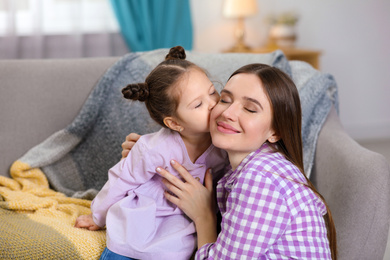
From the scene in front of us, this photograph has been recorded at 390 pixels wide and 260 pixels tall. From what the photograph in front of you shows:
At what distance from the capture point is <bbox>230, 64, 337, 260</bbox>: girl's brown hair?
1.20 meters

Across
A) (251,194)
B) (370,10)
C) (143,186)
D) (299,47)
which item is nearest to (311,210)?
(251,194)

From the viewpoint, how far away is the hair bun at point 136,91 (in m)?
1.27

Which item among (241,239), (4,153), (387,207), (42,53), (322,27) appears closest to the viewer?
(241,239)

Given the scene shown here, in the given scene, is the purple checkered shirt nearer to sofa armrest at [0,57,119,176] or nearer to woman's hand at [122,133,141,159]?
woman's hand at [122,133,141,159]

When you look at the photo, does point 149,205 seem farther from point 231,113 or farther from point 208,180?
point 231,113

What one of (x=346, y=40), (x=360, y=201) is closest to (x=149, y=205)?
(x=360, y=201)

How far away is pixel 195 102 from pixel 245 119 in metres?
0.18

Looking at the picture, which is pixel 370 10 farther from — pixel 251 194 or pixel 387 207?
pixel 251 194

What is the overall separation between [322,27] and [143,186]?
316cm

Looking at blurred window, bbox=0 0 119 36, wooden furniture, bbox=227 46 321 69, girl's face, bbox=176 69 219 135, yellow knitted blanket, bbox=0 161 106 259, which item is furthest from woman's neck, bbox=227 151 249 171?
blurred window, bbox=0 0 119 36

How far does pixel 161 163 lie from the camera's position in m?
1.37

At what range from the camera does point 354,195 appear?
139 cm

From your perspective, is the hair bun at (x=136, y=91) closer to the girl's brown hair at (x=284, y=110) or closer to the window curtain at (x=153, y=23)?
the girl's brown hair at (x=284, y=110)

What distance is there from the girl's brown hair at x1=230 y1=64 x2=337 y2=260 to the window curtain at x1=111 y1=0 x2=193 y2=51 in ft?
8.16
